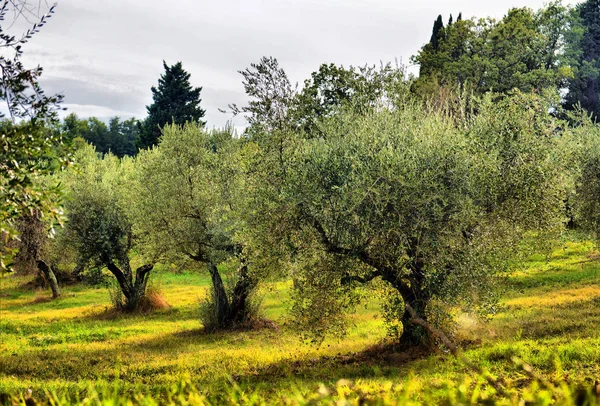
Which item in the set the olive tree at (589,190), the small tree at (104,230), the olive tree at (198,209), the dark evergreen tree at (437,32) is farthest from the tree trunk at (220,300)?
the dark evergreen tree at (437,32)

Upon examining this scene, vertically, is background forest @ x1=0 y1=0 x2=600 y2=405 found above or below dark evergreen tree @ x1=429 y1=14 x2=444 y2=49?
below

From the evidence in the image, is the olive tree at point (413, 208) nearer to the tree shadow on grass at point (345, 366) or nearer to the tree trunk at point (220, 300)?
the tree shadow on grass at point (345, 366)

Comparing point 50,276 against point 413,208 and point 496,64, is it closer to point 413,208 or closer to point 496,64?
point 413,208

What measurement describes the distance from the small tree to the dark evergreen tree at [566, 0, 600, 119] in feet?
203

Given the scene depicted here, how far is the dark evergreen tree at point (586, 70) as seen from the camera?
75.8 meters

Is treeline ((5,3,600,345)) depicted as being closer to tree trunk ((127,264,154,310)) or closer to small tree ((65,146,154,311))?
small tree ((65,146,154,311))

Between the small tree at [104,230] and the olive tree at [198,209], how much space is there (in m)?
5.73

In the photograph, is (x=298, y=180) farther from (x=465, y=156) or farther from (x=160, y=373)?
(x=160, y=373)

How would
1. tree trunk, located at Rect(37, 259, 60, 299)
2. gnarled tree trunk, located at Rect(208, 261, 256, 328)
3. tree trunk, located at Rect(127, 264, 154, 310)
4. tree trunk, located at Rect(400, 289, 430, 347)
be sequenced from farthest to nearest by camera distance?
tree trunk, located at Rect(37, 259, 60, 299) < tree trunk, located at Rect(127, 264, 154, 310) < gnarled tree trunk, located at Rect(208, 261, 256, 328) < tree trunk, located at Rect(400, 289, 430, 347)

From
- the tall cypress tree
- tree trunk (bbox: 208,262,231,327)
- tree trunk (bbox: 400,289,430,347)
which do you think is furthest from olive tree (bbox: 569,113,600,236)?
the tall cypress tree

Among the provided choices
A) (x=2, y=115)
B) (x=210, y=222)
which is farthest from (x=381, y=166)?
(x=210, y=222)

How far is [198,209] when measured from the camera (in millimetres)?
27234

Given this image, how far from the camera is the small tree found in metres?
34.5

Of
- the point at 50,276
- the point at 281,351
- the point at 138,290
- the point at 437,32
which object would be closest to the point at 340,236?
the point at 281,351
